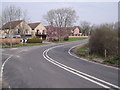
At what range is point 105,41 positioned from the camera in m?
13.1

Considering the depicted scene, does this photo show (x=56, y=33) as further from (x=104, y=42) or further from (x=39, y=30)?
(x=104, y=42)

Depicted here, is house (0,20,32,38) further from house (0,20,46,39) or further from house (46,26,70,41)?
house (46,26,70,41)

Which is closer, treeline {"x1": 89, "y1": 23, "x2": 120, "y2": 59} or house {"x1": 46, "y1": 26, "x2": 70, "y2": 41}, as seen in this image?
treeline {"x1": 89, "y1": 23, "x2": 120, "y2": 59}

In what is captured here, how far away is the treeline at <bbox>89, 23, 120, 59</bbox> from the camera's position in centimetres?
1195

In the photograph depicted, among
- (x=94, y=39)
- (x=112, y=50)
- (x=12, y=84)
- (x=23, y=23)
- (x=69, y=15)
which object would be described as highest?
(x=69, y=15)

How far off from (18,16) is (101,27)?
38.3 m

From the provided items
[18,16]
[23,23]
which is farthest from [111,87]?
[23,23]

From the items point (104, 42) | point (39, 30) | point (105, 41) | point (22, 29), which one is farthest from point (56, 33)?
point (105, 41)

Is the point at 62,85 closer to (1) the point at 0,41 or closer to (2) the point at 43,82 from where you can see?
(2) the point at 43,82

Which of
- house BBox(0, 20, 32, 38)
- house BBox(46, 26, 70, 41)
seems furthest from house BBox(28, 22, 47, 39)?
house BBox(46, 26, 70, 41)

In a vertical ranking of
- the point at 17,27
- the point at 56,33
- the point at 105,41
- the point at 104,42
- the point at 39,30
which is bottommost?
the point at 104,42

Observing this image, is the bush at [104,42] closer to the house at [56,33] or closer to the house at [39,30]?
the house at [56,33]

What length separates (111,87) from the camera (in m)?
5.93

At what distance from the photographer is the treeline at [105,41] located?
12.0 m
